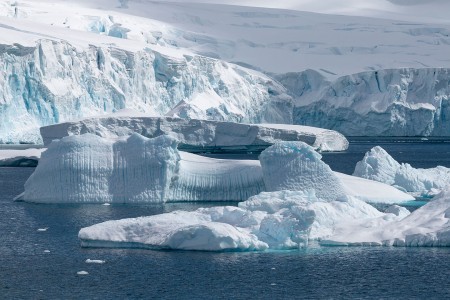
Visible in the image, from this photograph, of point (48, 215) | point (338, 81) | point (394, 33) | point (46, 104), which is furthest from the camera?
point (394, 33)

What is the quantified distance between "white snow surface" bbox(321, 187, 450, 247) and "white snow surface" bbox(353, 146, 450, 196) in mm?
8196

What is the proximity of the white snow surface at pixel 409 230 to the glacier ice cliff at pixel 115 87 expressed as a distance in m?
26.3

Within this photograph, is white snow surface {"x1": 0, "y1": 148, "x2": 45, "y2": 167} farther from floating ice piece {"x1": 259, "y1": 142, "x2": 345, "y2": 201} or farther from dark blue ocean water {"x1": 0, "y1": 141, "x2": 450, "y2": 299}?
dark blue ocean water {"x1": 0, "y1": 141, "x2": 450, "y2": 299}

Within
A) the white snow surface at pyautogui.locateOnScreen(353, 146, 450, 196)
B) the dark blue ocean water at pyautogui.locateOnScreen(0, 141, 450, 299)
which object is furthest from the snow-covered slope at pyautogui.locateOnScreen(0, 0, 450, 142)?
the dark blue ocean water at pyautogui.locateOnScreen(0, 141, 450, 299)

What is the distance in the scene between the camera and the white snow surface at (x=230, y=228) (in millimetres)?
14648

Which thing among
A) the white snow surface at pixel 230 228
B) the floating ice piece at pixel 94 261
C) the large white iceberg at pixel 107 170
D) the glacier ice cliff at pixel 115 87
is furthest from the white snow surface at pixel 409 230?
the glacier ice cliff at pixel 115 87

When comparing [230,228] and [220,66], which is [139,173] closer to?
[230,228]

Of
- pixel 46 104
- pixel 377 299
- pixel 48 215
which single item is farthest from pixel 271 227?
pixel 46 104

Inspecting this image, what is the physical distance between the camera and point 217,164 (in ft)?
71.9

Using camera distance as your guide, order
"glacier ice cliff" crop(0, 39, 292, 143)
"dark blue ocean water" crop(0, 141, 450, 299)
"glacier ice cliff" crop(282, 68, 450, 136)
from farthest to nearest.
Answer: "glacier ice cliff" crop(282, 68, 450, 136)
"glacier ice cliff" crop(0, 39, 292, 143)
"dark blue ocean water" crop(0, 141, 450, 299)

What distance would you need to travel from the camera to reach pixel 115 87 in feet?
143

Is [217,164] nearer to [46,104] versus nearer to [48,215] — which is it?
[48,215]

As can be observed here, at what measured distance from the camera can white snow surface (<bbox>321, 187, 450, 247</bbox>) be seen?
15.0 metres

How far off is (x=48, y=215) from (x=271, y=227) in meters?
6.08
